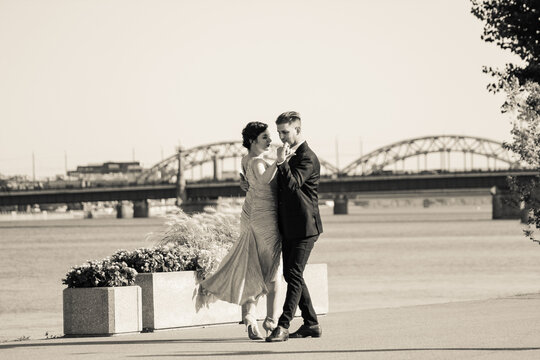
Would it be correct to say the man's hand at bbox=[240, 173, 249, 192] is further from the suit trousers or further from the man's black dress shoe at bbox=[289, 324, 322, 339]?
the man's black dress shoe at bbox=[289, 324, 322, 339]

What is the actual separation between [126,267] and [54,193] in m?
132

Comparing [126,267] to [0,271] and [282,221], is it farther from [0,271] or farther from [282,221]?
[0,271]

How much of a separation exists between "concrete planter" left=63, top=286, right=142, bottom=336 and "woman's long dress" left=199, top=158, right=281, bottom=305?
102 centimetres

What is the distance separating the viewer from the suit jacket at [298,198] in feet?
35.5

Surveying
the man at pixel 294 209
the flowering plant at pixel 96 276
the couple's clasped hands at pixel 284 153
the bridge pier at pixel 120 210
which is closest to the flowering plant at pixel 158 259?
the flowering plant at pixel 96 276

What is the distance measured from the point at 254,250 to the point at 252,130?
1168 mm

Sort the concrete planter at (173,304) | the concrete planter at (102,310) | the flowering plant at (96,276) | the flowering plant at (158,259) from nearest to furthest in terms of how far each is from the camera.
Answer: the concrete planter at (102,310) → the flowering plant at (96,276) → the concrete planter at (173,304) → the flowering plant at (158,259)

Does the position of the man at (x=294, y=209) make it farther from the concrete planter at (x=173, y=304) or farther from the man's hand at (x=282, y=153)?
the concrete planter at (x=173, y=304)

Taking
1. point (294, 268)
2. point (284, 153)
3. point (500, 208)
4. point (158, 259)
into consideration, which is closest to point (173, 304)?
point (158, 259)

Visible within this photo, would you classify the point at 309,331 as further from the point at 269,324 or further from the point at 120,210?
the point at 120,210

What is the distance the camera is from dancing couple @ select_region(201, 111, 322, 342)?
10.9 m

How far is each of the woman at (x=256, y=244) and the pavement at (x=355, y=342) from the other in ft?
1.25

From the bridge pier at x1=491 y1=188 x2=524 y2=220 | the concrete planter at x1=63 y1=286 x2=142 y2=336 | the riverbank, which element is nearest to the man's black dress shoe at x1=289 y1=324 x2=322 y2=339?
the concrete planter at x1=63 y1=286 x2=142 y2=336

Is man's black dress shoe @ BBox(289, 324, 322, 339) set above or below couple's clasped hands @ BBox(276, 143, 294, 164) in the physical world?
below
